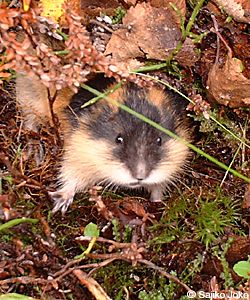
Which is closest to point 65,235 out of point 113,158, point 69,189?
point 69,189

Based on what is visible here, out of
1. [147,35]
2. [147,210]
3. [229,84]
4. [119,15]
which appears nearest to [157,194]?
[147,210]

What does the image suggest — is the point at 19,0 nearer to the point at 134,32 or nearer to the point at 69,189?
the point at 134,32

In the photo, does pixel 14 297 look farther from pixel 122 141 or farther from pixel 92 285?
pixel 122 141

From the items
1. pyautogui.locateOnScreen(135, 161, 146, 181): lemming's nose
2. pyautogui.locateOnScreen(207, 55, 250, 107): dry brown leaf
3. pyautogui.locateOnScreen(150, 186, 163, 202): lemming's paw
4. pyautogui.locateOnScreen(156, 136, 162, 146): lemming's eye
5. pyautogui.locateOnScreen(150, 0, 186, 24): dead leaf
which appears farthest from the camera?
pyautogui.locateOnScreen(150, 186, 163, 202): lemming's paw

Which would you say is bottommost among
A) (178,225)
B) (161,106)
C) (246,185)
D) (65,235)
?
(65,235)

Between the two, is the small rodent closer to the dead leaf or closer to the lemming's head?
the lemming's head

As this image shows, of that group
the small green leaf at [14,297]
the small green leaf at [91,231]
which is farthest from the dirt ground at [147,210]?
the small green leaf at [14,297]

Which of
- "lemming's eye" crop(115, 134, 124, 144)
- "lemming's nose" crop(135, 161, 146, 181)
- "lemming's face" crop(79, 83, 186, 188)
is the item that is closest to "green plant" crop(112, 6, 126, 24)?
"lemming's face" crop(79, 83, 186, 188)
